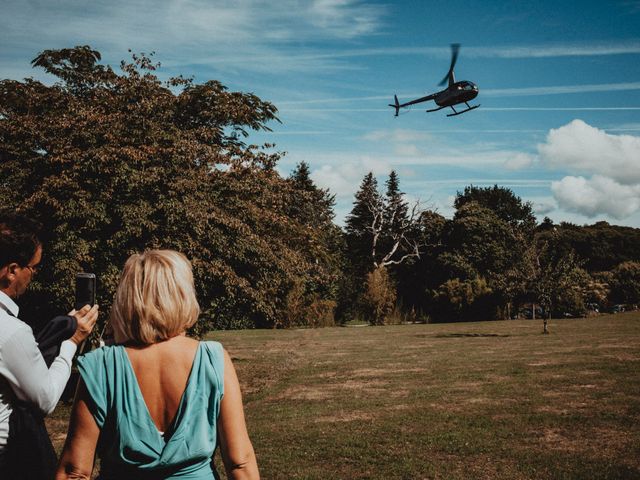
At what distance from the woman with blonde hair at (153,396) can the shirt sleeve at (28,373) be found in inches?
14.7

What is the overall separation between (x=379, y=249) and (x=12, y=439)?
59979mm

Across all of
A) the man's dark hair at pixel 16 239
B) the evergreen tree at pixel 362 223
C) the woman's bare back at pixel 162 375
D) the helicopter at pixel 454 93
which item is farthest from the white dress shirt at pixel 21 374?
the evergreen tree at pixel 362 223

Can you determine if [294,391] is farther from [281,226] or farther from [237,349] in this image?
[237,349]

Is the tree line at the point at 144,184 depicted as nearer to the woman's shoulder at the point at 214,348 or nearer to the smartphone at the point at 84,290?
the smartphone at the point at 84,290

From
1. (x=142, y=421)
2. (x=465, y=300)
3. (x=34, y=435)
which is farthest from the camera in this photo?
(x=465, y=300)

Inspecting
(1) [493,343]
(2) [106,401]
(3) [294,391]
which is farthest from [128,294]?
(1) [493,343]

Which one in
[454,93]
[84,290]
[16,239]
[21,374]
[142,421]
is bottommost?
→ [142,421]

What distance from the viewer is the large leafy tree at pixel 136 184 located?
10.9 meters

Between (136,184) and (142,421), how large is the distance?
9.64 m

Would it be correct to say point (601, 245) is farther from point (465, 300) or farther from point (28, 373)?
point (28, 373)

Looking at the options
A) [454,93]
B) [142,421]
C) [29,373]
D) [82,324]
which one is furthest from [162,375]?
[454,93]

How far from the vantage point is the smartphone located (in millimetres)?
2979

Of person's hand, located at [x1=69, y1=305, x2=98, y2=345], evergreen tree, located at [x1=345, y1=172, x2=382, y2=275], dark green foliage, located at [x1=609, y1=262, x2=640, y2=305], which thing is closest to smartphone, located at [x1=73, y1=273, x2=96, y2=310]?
person's hand, located at [x1=69, y1=305, x2=98, y2=345]

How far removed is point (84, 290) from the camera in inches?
118
